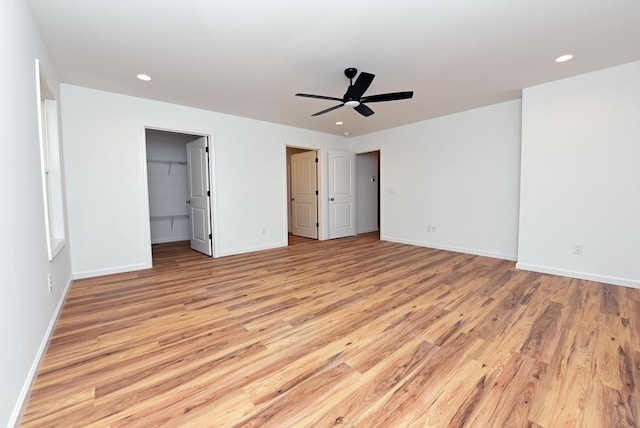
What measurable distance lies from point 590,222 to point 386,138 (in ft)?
12.1

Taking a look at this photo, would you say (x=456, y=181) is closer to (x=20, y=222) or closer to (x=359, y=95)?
(x=359, y=95)

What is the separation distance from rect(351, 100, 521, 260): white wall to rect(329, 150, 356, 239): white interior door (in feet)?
2.67

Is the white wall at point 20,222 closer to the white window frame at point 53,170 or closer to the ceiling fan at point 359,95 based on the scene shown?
the white window frame at point 53,170

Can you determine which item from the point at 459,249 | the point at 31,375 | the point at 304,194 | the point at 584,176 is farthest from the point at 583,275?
the point at 31,375

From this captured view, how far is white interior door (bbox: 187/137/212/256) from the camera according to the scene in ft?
15.6

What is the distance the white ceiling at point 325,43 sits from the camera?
81.1 inches

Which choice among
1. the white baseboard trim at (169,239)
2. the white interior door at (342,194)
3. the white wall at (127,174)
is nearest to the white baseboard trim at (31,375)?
the white wall at (127,174)

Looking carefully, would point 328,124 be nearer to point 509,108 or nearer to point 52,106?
point 509,108

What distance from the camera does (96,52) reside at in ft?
8.76

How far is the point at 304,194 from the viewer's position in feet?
21.8

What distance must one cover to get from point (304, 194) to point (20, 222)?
5.27 metres

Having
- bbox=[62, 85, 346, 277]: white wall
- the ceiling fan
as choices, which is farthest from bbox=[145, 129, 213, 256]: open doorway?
the ceiling fan

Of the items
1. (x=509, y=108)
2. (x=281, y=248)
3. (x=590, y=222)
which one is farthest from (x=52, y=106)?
(x=590, y=222)

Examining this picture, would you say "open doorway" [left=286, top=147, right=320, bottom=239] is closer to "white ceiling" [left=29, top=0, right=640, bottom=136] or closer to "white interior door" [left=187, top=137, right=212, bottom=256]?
"white interior door" [left=187, top=137, right=212, bottom=256]
